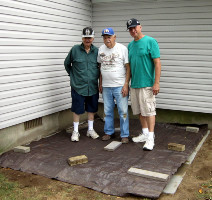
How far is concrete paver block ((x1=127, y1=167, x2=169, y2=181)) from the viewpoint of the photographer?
397 cm

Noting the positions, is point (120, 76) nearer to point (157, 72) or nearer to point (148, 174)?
point (157, 72)

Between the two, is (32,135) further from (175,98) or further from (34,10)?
(175,98)

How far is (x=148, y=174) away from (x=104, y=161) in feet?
2.98

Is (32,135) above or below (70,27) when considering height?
below

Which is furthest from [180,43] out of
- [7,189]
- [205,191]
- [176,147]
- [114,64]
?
[7,189]

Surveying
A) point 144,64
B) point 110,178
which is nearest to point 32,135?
point 110,178

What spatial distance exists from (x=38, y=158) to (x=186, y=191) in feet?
8.14

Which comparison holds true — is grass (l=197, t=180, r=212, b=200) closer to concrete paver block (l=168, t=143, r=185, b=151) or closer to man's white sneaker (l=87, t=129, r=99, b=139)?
concrete paver block (l=168, t=143, r=185, b=151)

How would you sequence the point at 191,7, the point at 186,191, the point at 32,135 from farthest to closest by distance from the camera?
the point at 191,7
the point at 32,135
the point at 186,191

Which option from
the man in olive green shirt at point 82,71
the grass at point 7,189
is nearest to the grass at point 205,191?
the grass at point 7,189

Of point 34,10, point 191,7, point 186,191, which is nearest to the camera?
point 186,191

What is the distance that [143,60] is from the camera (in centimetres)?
491

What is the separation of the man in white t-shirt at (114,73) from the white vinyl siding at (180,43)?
172cm

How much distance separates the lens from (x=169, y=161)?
15.2ft
